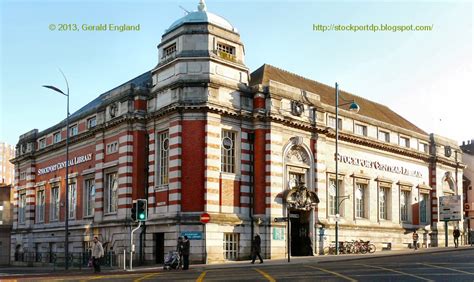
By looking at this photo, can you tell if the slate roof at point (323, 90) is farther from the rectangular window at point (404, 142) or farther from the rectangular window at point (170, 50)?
the rectangular window at point (170, 50)

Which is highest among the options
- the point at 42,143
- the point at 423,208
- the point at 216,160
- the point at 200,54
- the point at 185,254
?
the point at 200,54

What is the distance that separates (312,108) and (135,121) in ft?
39.6

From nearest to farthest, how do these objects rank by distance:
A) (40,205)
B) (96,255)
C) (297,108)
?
1. (96,255)
2. (297,108)
3. (40,205)

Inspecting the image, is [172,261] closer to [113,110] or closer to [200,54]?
[200,54]

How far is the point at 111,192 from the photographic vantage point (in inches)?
1635

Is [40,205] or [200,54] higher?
[200,54]

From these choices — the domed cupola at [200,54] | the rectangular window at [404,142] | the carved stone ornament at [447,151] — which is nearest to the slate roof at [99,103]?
the domed cupola at [200,54]

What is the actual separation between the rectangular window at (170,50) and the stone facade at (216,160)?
7 centimetres

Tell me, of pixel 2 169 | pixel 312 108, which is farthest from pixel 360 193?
pixel 2 169

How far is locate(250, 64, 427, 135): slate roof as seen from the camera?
43469 millimetres

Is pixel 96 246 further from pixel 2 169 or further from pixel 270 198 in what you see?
pixel 2 169

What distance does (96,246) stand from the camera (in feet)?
98.9

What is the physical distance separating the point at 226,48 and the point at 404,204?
22.8m

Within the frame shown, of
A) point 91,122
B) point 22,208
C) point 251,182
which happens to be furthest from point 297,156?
point 22,208
